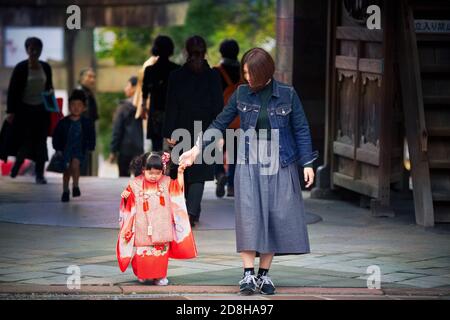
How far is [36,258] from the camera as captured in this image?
1136cm

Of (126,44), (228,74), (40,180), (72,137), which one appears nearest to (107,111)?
(126,44)

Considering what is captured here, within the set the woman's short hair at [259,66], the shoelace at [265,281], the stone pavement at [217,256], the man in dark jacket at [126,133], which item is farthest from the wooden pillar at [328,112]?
the shoelace at [265,281]

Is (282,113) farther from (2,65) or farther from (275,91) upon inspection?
(2,65)

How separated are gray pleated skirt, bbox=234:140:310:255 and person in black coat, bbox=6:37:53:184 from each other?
24.3 feet

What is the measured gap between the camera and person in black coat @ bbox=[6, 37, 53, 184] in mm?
17047

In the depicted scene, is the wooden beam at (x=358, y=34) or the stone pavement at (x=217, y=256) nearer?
the stone pavement at (x=217, y=256)

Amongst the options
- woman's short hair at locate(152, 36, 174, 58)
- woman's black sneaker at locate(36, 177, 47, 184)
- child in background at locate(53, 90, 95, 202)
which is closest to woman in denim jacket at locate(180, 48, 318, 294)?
woman's short hair at locate(152, 36, 174, 58)

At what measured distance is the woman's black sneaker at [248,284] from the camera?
9.74 meters

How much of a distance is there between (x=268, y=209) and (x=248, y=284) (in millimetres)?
549

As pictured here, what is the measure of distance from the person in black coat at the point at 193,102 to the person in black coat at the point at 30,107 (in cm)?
388

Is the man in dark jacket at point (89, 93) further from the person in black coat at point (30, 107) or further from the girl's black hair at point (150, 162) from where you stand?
the girl's black hair at point (150, 162)

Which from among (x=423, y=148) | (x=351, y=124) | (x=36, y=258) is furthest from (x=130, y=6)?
(x=36, y=258)

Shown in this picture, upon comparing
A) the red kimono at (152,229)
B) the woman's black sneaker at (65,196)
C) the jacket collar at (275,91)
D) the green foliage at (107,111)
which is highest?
the jacket collar at (275,91)

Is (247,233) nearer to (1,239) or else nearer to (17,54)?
(1,239)
